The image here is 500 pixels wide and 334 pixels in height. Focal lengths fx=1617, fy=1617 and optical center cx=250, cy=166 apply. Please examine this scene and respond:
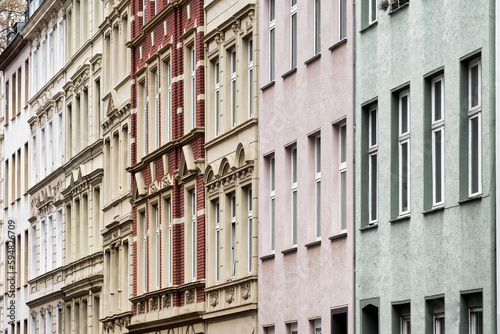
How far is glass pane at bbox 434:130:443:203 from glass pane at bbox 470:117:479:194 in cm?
138

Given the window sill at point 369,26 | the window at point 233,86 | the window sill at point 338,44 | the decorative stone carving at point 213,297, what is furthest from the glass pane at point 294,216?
the window sill at point 369,26

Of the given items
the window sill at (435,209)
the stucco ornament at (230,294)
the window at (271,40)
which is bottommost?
the stucco ornament at (230,294)

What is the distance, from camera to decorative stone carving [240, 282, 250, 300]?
37125 millimetres

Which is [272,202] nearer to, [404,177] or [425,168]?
[404,177]

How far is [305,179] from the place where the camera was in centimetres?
3359

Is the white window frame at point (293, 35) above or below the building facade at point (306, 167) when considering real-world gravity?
above

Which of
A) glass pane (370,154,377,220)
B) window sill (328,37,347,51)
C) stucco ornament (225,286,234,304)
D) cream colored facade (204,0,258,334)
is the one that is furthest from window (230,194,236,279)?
glass pane (370,154,377,220)

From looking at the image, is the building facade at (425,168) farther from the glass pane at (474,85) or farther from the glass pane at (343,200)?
the glass pane at (343,200)

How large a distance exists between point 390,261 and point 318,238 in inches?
187

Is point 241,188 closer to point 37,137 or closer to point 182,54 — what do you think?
point 182,54

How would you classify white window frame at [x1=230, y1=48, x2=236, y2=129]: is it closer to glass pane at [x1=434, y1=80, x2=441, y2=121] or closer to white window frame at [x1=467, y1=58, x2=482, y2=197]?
glass pane at [x1=434, y1=80, x2=441, y2=121]

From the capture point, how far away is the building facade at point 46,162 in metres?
61.3

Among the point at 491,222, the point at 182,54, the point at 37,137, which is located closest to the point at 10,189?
the point at 37,137

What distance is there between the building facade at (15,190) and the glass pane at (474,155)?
44262 mm
